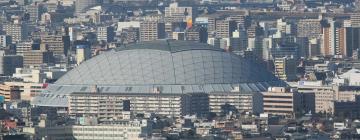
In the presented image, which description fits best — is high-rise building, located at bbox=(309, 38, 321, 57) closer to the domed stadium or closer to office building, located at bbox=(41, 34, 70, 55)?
office building, located at bbox=(41, 34, 70, 55)

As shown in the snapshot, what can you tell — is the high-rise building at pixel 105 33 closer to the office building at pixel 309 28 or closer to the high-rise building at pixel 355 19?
the office building at pixel 309 28

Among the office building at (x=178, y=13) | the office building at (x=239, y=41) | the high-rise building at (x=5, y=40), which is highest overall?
the office building at (x=239, y=41)

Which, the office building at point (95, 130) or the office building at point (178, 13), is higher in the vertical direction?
the office building at point (95, 130)

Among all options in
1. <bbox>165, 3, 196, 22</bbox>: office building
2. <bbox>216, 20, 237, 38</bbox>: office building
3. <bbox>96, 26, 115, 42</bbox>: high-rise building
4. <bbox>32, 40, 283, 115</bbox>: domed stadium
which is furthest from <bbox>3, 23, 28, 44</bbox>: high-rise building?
<bbox>32, 40, 283, 115</bbox>: domed stadium

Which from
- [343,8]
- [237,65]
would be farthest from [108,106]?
[343,8]

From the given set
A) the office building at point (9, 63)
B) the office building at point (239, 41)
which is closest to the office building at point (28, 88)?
the office building at point (9, 63)

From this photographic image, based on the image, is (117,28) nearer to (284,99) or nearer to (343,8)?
(343,8)

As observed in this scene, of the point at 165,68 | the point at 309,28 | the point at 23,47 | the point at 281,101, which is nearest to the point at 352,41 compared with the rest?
the point at 309,28

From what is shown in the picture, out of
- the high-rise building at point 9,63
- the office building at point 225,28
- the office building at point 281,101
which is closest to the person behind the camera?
the office building at point 281,101
